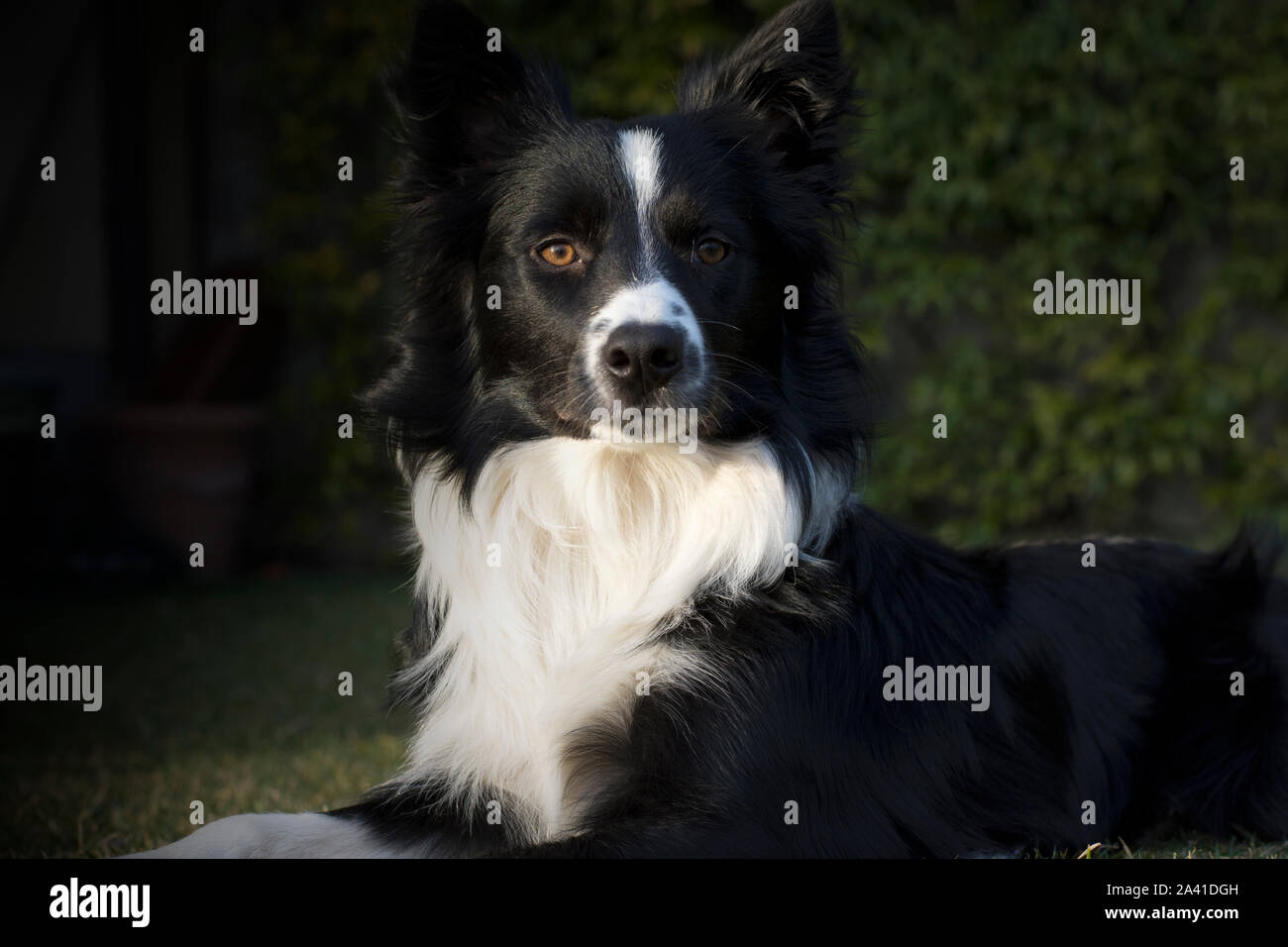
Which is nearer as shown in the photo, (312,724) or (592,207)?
(592,207)

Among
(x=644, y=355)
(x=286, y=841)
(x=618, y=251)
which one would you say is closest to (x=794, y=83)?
(x=618, y=251)

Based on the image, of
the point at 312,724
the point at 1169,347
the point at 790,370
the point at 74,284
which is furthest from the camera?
the point at 74,284

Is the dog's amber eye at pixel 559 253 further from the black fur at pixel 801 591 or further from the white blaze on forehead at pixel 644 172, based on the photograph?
the white blaze on forehead at pixel 644 172

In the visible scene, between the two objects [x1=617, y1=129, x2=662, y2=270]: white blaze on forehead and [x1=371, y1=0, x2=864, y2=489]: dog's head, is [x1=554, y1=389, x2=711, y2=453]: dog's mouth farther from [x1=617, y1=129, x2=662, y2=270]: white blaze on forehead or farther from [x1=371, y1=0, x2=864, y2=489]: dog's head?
[x1=617, y1=129, x2=662, y2=270]: white blaze on forehead

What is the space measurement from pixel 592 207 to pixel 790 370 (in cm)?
67

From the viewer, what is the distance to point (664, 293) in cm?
316

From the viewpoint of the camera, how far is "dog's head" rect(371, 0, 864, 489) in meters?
3.21

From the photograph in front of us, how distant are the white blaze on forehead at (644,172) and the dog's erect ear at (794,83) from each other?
369 mm

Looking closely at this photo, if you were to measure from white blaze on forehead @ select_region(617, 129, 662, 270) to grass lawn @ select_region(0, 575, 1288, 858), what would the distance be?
58.2 inches

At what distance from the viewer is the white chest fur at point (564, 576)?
127 inches

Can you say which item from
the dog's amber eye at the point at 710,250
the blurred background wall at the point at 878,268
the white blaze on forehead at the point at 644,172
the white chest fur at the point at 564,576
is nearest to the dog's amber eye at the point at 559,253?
the white blaze on forehead at the point at 644,172

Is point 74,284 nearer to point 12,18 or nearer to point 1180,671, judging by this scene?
point 12,18
